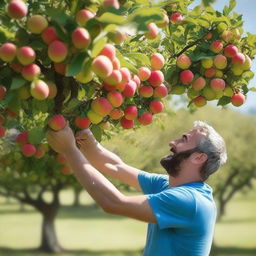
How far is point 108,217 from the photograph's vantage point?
187 ft

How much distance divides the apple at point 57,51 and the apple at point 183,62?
3.82 feet

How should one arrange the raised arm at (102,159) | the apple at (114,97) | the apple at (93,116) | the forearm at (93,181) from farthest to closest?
the raised arm at (102,159) < the forearm at (93,181) < the apple at (93,116) < the apple at (114,97)

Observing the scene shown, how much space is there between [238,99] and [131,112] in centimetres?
80

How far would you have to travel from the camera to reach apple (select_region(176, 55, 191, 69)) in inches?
128

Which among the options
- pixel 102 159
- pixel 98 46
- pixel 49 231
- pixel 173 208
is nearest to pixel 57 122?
pixel 98 46

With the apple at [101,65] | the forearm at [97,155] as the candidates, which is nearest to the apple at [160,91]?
the forearm at [97,155]

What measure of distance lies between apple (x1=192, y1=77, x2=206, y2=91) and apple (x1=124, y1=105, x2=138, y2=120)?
1.66 feet

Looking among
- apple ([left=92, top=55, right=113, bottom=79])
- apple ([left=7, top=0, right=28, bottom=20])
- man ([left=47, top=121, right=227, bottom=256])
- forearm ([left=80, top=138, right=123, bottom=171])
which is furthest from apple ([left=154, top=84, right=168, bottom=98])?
apple ([left=7, top=0, right=28, bottom=20])

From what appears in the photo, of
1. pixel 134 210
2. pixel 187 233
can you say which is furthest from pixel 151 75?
pixel 187 233

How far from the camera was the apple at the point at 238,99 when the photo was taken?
11.2ft

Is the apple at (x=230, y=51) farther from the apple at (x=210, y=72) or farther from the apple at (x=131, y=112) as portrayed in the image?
the apple at (x=131, y=112)

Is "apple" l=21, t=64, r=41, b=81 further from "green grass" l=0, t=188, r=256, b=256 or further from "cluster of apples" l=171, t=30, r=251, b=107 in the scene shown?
"green grass" l=0, t=188, r=256, b=256

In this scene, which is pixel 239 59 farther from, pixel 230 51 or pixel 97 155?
pixel 97 155

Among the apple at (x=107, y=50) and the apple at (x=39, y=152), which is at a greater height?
the apple at (x=107, y=50)
